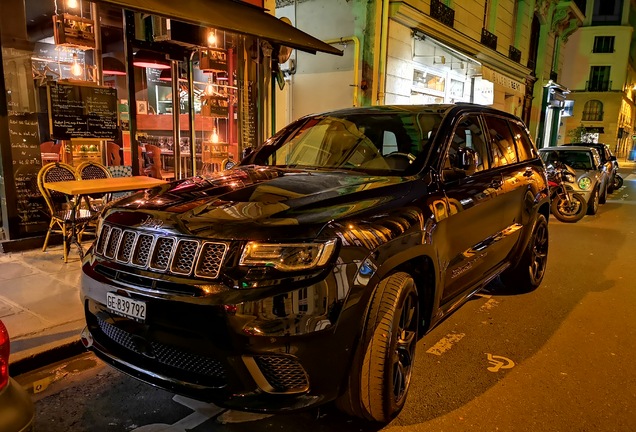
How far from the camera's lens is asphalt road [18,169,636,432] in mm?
2887

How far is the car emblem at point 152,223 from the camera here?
2.52m

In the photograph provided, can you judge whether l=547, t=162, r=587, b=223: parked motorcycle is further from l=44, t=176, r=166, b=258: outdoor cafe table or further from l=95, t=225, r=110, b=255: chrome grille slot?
l=95, t=225, r=110, b=255: chrome grille slot

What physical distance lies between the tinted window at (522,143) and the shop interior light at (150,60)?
21.9ft

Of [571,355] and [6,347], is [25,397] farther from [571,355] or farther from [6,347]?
[571,355]

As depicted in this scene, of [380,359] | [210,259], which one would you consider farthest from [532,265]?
[210,259]

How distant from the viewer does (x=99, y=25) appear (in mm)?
8297

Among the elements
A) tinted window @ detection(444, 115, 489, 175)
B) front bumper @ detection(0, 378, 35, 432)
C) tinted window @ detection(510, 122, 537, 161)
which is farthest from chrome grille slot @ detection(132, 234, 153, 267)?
tinted window @ detection(510, 122, 537, 161)

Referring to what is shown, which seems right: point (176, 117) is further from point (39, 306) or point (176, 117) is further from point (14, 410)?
point (14, 410)

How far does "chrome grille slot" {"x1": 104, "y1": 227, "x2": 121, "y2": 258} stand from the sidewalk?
1383 millimetres

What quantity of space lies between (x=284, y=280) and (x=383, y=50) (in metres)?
10.5

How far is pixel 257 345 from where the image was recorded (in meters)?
2.24

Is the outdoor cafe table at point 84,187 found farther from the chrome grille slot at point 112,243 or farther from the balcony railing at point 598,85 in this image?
the balcony railing at point 598,85

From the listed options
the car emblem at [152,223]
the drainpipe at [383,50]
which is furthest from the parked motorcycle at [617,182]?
the car emblem at [152,223]

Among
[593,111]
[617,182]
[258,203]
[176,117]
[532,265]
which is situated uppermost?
[593,111]
